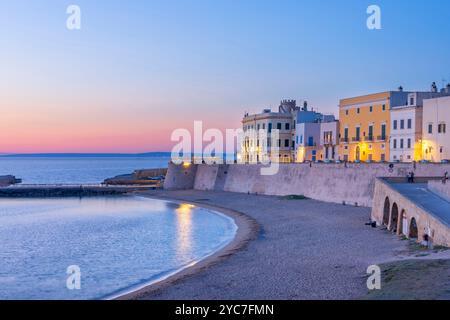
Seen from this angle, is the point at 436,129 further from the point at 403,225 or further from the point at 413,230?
the point at 413,230

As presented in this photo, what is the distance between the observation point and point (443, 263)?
17.9 metres

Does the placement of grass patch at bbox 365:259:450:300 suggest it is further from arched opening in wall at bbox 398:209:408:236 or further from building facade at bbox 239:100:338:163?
building facade at bbox 239:100:338:163

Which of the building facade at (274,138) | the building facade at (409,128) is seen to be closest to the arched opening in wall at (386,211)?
the building facade at (409,128)

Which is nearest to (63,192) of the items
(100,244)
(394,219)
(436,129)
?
(100,244)

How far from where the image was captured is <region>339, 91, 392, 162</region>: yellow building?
1905 inches

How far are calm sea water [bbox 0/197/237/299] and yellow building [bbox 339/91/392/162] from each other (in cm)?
1454

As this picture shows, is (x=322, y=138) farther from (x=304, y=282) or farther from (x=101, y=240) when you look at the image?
(x=304, y=282)

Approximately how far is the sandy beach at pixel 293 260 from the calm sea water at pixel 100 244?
198 cm

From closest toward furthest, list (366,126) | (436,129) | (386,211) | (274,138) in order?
(386,211)
(436,129)
(366,126)
(274,138)

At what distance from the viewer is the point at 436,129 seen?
4281 cm

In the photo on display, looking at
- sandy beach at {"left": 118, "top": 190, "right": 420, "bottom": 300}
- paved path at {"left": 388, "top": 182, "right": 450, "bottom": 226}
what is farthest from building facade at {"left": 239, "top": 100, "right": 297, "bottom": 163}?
paved path at {"left": 388, "top": 182, "right": 450, "bottom": 226}

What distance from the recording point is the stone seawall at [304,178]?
39.5 metres

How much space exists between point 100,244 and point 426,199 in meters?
17.7
